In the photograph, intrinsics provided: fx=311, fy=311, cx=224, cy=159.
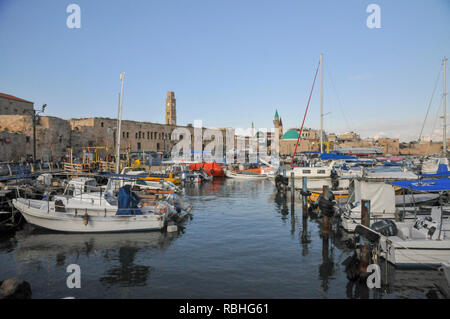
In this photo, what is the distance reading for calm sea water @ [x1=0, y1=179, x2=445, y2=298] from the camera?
34.2ft

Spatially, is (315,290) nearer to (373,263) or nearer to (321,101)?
(373,263)

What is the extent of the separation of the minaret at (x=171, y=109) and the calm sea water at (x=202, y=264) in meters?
96.3

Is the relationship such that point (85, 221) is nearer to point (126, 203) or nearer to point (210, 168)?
point (126, 203)

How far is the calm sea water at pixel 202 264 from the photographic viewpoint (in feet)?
34.2

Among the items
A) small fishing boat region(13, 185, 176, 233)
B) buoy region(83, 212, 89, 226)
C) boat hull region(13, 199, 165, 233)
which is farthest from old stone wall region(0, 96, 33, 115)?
buoy region(83, 212, 89, 226)

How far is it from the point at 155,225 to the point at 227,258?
5.59m

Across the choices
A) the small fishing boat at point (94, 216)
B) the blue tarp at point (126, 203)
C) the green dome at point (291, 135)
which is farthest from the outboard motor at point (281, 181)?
the green dome at point (291, 135)

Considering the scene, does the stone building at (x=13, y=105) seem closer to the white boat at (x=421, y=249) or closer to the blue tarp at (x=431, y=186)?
the blue tarp at (x=431, y=186)

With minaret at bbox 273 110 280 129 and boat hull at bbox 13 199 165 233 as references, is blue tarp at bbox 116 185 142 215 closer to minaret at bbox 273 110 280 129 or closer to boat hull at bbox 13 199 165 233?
boat hull at bbox 13 199 165 233

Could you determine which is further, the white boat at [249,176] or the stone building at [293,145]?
the stone building at [293,145]

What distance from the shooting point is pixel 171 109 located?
114 meters

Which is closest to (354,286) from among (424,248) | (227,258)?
(424,248)
